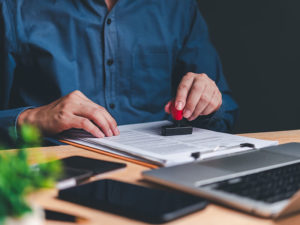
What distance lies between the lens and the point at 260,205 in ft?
1.58

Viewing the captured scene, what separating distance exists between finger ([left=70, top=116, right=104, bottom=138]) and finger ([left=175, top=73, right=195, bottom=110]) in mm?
208

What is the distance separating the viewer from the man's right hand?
3.06 feet

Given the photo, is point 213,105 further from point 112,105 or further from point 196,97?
point 112,105

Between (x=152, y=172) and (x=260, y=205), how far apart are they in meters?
0.19

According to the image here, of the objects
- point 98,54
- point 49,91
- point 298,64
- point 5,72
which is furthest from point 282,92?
point 5,72

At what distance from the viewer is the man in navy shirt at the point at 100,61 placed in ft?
4.02

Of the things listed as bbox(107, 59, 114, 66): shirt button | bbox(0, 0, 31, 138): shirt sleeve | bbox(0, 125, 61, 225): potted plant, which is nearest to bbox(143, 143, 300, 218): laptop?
bbox(0, 125, 61, 225): potted plant

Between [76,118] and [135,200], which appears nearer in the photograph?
[135,200]

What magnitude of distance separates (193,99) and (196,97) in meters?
0.01

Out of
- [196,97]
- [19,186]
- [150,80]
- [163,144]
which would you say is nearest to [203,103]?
[196,97]

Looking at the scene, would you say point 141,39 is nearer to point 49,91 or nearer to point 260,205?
point 49,91

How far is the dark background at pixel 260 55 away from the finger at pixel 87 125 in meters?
1.12

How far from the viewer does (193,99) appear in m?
1.02

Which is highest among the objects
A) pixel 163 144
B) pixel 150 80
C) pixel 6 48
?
pixel 6 48
